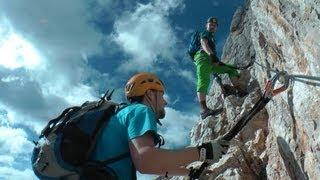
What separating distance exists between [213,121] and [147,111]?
9763mm

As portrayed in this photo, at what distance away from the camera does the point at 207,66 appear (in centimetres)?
1605

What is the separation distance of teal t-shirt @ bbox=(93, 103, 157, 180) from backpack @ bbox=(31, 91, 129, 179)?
0.06 meters

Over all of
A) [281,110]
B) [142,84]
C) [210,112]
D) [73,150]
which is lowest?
[73,150]

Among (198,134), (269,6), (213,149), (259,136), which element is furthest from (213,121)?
(213,149)

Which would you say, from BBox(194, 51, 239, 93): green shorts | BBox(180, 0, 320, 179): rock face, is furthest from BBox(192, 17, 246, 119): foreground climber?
BBox(180, 0, 320, 179): rock face

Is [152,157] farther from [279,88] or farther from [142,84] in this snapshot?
[279,88]

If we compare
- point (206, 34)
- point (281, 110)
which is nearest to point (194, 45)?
point (206, 34)

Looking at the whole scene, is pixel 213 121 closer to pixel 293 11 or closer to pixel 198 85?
pixel 198 85

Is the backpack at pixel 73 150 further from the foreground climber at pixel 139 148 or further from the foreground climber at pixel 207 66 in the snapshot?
the foreground climber at pixel 207 66

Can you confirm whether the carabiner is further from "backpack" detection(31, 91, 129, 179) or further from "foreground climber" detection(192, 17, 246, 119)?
"foreground climber" detection(192, 17, 246, 119)

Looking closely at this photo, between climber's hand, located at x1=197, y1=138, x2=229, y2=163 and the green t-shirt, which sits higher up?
the green t-shirt

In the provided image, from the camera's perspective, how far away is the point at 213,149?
6.15 m

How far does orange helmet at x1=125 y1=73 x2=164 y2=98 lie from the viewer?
21.7ft

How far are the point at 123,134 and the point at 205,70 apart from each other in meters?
10.4
